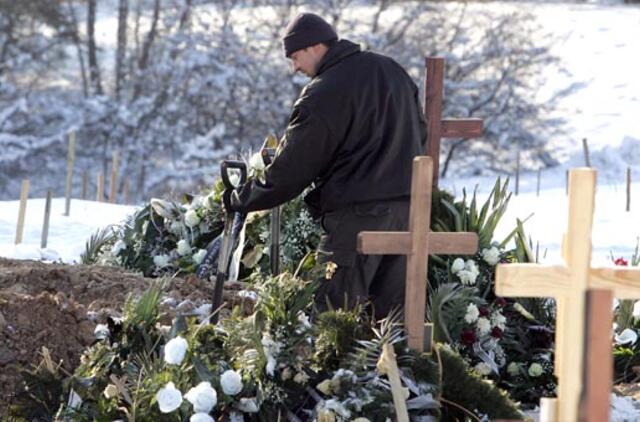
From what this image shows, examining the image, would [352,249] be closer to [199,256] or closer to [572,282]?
[199,256]

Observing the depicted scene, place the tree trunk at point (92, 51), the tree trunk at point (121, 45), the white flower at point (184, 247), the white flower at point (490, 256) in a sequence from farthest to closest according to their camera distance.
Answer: the tree trunk at point (92, 51)
the tree trunk at point (121, 45)
the white flower at point (184, 247)
the white flower at point (490, 256)

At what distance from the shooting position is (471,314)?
650 cm

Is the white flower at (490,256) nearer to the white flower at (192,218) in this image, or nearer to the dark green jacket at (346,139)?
the dark green jacket at (346,139)

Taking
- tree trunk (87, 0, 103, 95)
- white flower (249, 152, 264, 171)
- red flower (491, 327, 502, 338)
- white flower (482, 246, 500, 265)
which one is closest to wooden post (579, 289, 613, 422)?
red flower (491, 327, 502, 338)

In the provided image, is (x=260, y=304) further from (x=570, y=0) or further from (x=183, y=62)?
(x=570, y=0)

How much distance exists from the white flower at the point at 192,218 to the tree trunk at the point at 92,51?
21.9 meters

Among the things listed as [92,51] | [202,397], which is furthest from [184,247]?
[92,51]

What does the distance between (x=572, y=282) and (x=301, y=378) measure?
170 cm

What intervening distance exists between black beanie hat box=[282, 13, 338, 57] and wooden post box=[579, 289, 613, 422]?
3.67 m

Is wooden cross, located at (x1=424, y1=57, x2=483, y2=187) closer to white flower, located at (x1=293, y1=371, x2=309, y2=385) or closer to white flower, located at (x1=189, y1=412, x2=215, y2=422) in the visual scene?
white flower, located at (x1=293, y1=371, x2=309, y2=385)

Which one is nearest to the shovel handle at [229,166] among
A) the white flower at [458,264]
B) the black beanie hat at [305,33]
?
the black beanie hat at [305,33]

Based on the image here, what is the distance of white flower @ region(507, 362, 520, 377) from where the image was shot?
6.73m

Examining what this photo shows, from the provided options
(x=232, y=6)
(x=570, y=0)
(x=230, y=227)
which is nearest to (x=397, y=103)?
(x=230, y=227)

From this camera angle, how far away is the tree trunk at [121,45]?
28719mm
